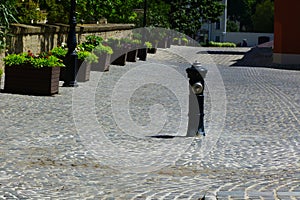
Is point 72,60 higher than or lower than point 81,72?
higher

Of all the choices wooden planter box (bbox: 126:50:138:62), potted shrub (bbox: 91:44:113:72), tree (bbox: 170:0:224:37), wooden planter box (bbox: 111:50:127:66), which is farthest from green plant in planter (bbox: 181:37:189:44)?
potted shrub (bbox: 91:44:113:72)

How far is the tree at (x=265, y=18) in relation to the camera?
110m

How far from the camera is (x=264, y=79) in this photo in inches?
1105

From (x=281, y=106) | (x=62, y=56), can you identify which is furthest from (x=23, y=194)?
(x=62, y=56)

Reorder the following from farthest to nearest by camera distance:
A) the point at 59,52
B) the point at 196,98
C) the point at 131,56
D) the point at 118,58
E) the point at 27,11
A: the point at 131,56, the point at 118,58, the point at 27,11, the point at 59,52, the point at 196,98

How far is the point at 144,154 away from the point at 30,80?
25.3ft

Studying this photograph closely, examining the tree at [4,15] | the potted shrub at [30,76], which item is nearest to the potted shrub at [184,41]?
the tree at [4,15]

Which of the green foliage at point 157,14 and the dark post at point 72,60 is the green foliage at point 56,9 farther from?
the green foliage at point 157,14

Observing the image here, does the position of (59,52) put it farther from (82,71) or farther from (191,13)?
(191,13)

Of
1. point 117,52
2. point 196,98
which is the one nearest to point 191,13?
point 117,52

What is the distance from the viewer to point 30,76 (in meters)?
16.9

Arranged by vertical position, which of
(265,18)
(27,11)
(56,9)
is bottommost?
(27,11)

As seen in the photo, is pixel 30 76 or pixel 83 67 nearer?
pixel 30 76

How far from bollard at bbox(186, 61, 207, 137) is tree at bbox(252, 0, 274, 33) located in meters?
100
